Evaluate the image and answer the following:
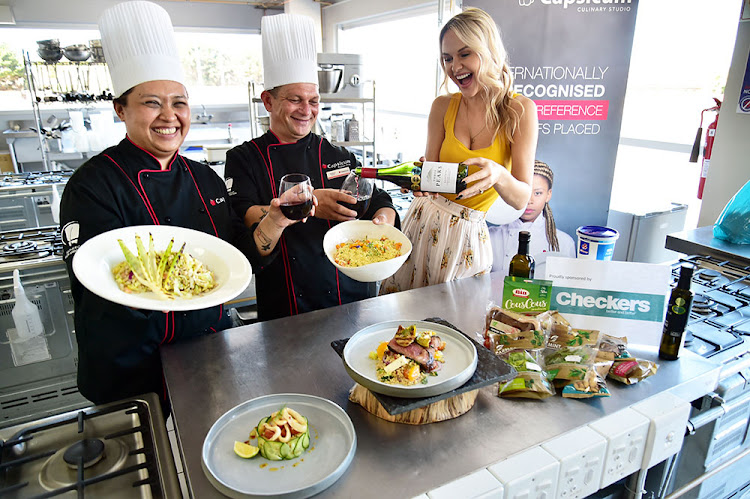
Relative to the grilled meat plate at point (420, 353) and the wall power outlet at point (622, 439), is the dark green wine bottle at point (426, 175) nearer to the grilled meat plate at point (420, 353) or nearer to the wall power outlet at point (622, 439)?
the grilled meat plate at point (420, 353)

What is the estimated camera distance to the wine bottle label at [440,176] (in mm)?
1656

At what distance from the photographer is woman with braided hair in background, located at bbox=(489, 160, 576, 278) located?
298 centimetres

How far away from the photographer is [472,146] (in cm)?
206

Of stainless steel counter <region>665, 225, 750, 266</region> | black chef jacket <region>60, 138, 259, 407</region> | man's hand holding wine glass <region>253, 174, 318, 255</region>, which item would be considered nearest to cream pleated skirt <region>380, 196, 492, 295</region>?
man's hand holding wine glass <region>253, 174, 318, 255</region>

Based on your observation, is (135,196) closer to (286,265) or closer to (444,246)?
(286,265)

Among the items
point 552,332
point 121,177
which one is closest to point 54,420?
point 121,177

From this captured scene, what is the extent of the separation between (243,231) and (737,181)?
3.84m

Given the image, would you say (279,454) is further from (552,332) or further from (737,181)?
(737,181)

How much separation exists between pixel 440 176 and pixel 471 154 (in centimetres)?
37

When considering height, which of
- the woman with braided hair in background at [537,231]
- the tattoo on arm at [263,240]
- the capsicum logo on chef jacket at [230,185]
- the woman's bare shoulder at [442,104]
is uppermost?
the woman's bare shoulder at [442,104]

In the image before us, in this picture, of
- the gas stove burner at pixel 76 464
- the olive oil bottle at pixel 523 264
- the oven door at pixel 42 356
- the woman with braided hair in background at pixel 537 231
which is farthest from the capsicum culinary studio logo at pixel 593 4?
the oven door at pixel 42 356

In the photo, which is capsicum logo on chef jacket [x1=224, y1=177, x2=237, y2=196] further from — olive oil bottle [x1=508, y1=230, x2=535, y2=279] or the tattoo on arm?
olive oil bottle [x1=508, y1=230, x2=535, y2=279]

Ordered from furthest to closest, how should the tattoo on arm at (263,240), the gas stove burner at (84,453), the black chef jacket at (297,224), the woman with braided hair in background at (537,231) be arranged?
the woman with braided hair in background at (537,231) → the black chef jacket at (297,224) → the tattoo on arm at (263,240) → the gas stove burner at (84,453)

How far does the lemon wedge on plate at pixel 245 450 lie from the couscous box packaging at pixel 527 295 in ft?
2.63
